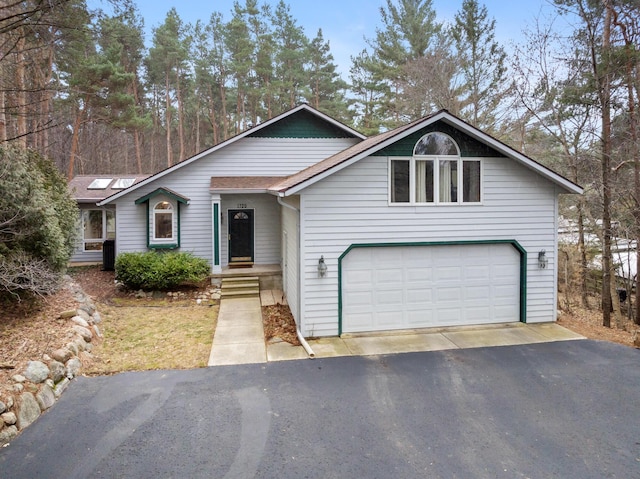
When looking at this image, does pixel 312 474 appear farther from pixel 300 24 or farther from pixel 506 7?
pixel 300 24

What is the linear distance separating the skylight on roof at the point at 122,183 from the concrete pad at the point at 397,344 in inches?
529

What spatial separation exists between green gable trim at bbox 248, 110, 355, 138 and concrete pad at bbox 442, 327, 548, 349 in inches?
323

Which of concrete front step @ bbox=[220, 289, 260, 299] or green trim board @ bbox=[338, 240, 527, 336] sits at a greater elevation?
green trim board @ bbox=[338, 240, 527, 336]

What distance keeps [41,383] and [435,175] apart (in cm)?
795

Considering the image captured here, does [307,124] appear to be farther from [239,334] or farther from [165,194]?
[239,334]

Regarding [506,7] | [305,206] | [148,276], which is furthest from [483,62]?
[148,276]

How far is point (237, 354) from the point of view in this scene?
7.27m

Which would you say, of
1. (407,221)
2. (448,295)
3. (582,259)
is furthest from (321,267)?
(582,259)

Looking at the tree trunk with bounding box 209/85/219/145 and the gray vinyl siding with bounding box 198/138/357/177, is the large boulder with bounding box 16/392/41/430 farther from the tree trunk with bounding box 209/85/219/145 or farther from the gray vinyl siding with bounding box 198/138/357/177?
the tree trunk with bounding box 209/85/219/145

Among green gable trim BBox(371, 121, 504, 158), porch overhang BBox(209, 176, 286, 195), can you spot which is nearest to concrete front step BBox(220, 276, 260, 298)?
porch overhang BBox(209, 176, 286, 195)

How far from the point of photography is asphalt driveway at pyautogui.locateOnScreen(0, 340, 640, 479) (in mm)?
4129

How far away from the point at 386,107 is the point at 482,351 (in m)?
18.6

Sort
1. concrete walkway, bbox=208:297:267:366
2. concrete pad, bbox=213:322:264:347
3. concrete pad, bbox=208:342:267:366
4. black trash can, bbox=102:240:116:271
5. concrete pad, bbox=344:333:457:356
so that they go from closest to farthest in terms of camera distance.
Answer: concrete pad, bbox=208:342:267:366 < concrete walkway, bbox=208:297:267:366 < concrete pad, bbox=344:333:457:356 < concrete pad, bbox=213:322:264:347 < black trash can, bbox=102:240:116:271

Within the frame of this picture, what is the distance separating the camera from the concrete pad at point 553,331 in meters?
8.07
